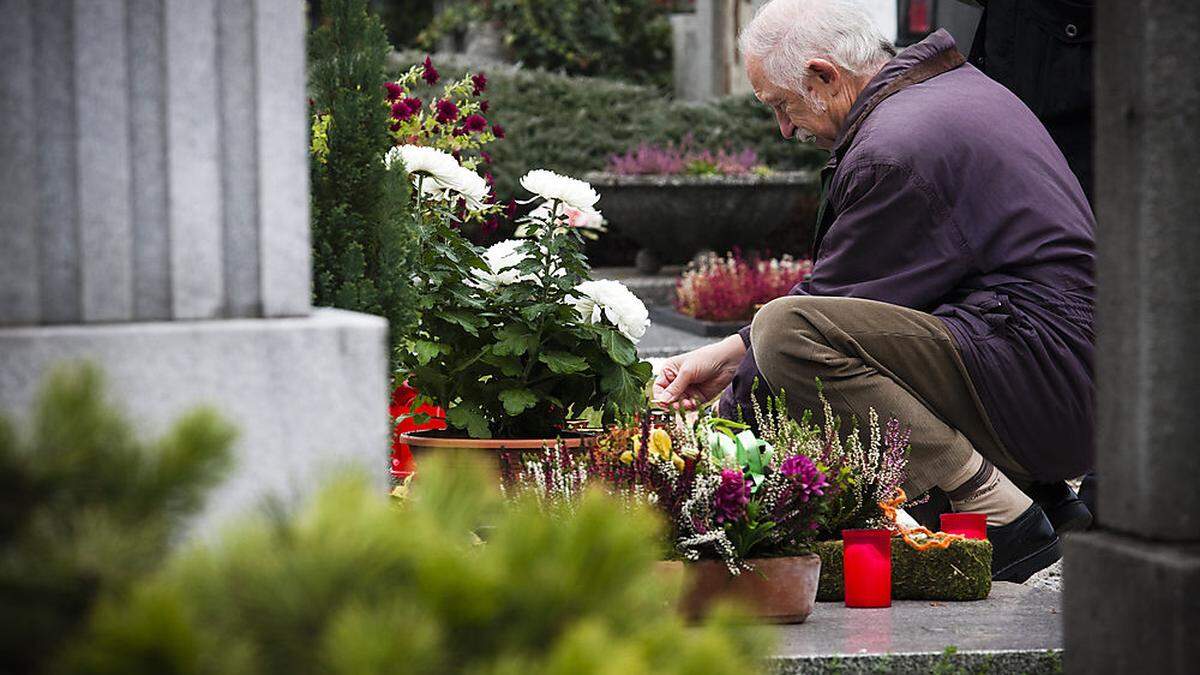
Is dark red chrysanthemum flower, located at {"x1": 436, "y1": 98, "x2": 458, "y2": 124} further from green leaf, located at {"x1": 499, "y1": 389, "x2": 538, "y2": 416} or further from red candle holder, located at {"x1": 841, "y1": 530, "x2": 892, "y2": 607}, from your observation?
red candle holder, located at {"x1": 841, "y1": 530, "x2": 892, "y2": 607}

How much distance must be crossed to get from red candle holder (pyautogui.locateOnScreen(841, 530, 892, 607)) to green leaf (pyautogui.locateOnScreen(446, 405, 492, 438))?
91 cm

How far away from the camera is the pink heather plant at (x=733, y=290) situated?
323 inches

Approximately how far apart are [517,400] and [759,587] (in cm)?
85

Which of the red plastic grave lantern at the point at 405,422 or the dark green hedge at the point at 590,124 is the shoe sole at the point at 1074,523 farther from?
the dark green hedge at the point at 590,124

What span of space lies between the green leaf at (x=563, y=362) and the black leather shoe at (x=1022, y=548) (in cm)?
102

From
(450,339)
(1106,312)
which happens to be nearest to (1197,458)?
(1106,312)

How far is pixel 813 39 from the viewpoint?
396 cm

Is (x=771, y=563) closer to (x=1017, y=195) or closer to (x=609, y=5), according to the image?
(x=1017, y=195)

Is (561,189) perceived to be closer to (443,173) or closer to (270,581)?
(443,173)

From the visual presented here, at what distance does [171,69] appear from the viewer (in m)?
2.00

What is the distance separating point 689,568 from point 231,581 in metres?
1.53

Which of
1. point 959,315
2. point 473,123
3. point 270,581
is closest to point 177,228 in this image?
point 270,581

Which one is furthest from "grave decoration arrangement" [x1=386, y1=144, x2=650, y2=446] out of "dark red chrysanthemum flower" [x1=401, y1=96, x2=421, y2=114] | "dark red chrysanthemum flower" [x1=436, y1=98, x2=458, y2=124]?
"dark red chrysanthemum flower" [x1=436, y1=98, x2=458, y2=124]

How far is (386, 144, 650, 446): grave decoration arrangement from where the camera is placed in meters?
3.56
